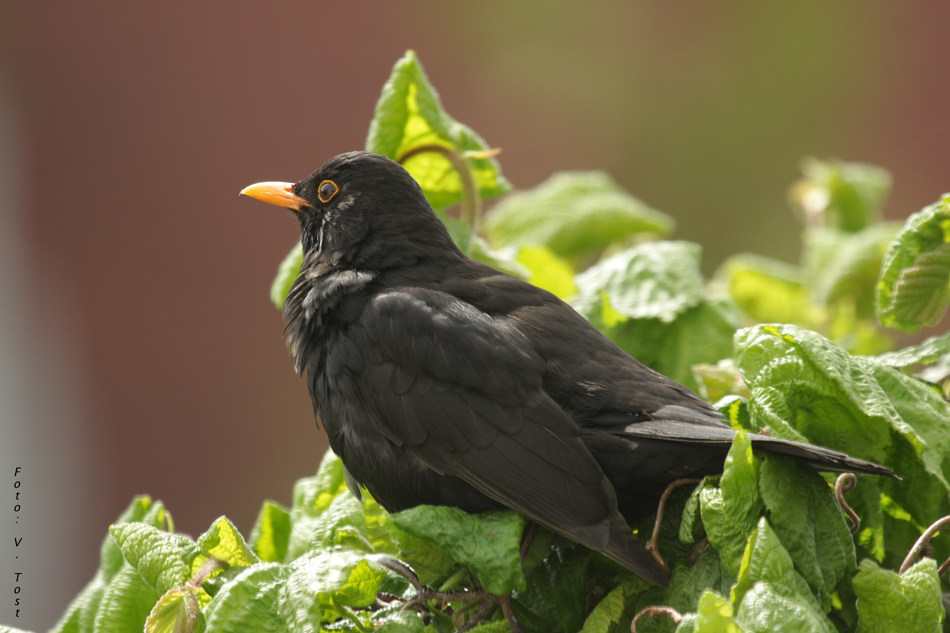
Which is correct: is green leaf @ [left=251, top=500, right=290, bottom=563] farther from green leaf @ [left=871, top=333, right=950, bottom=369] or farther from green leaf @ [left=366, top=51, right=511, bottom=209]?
green leaf @ [left=871, top=333, right=950, bottom=369]

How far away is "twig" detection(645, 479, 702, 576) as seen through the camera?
1374 mm

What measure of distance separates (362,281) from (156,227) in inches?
228

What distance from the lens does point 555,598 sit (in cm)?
139

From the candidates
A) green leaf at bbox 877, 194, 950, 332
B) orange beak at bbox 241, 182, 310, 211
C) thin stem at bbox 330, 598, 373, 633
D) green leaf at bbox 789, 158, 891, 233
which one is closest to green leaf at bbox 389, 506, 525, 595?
thin stem at bbox 330, 598, 373, 633

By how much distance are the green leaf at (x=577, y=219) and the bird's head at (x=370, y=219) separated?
1.63 feet

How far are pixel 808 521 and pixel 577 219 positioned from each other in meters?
1.43

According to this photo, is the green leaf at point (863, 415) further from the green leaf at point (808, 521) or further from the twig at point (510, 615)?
the twig at point (510, 615)

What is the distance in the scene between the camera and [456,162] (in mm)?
2119

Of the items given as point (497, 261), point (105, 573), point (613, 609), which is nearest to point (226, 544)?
point (105, 573)

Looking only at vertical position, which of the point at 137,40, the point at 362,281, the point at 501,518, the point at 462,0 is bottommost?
the point at 501,518

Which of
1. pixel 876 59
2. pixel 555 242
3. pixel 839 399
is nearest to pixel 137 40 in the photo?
pixel 555 242

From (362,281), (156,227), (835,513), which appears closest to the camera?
(835,513)

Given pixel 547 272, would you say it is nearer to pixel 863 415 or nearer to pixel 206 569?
pixel 863 415

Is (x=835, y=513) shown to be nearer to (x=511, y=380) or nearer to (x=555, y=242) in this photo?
(x=511, y=380)
